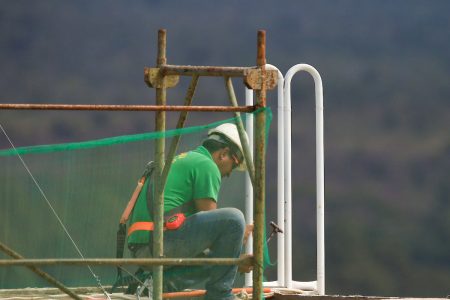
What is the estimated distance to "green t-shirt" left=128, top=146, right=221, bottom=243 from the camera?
1145 cm

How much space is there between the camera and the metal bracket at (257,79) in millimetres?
10672

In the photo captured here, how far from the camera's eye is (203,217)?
37.6 ft

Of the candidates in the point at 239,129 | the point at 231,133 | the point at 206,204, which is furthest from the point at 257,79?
the point at 206,204

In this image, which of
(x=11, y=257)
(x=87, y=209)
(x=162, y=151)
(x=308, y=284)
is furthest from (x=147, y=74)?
(x=308, y=284)

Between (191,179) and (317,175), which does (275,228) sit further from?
(191,179)

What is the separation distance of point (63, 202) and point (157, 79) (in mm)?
1506

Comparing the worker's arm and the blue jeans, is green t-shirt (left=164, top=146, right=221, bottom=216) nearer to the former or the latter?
the worker's arm

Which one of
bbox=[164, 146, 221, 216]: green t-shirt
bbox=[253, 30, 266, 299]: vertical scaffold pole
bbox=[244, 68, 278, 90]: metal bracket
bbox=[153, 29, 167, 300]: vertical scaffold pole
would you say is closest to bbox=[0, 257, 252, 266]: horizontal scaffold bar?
bbox=[253, 30, 266, 299]: vertical scaffold pole

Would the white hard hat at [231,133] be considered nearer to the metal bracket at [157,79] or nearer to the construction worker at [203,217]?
the construction worker at [203,217]

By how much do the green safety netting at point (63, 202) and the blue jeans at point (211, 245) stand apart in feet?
1.79

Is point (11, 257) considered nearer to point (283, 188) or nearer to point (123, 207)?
point (123, 207)

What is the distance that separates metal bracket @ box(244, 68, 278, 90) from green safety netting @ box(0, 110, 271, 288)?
36 centimetres

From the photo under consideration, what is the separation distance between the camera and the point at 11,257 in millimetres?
10922

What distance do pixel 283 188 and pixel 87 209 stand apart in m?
3.41
